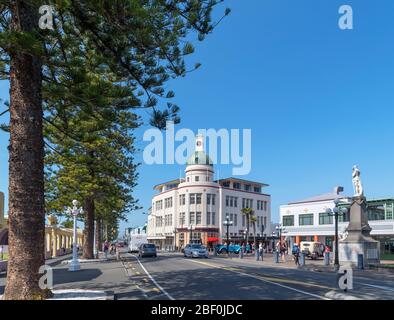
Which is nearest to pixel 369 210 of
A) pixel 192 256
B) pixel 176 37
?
pixel 192 256

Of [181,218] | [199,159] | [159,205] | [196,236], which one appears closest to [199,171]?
[199,159]

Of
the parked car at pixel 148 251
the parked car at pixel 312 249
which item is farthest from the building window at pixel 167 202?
the parked car at pixel 312 249

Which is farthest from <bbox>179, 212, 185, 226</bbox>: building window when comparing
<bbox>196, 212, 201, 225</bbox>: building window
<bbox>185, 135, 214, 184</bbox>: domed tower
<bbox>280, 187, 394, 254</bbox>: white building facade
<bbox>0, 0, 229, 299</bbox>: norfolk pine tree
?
<bbox>0, 0, 229, 299</bbox>: norfolk pine tree

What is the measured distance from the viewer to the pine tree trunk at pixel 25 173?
34.9 feet

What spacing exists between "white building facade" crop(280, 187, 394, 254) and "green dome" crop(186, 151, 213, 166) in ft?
72.4

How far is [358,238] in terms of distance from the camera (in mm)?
31312

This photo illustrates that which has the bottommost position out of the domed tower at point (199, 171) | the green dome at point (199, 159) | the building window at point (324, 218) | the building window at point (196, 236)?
the building window at point (196, 236)

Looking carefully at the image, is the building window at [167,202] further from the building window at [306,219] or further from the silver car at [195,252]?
the silver car at [195,252]

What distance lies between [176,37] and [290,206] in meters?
65.3

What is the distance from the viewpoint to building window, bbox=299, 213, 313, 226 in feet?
A: 228

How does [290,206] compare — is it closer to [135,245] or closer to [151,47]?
[135,245]

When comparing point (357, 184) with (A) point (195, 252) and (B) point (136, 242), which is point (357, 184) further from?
(B) point (136, 242)

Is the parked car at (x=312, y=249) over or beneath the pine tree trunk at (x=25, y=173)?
beneath

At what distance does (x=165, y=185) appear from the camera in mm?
110688
